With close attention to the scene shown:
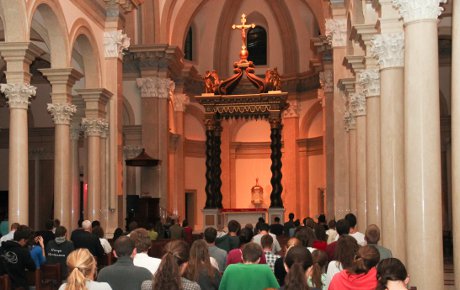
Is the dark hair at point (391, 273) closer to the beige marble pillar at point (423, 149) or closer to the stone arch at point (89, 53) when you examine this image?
the beige marble pillar at point (423, 149)

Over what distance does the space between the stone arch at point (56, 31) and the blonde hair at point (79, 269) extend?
38.9ft

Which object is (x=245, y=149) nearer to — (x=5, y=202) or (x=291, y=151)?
(x=291, y=151)

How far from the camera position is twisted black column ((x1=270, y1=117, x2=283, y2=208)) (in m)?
25.6

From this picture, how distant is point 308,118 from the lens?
31828 millimetres

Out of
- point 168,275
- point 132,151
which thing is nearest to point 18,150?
point 168,275

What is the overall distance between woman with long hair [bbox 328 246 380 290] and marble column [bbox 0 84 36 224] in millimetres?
10145

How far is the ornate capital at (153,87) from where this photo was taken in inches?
1056

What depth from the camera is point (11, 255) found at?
934cm

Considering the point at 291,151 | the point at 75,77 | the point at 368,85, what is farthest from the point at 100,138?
the point at 291,151

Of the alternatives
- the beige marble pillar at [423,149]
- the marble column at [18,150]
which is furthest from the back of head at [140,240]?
the marble column at [18,150]

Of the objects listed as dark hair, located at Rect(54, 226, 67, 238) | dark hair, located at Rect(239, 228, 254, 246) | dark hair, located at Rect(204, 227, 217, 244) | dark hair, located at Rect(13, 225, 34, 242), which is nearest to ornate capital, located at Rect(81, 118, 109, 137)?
dark hair, located at Rect(54, 226, 67, 238)

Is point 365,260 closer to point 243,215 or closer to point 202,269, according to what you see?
point 202,269

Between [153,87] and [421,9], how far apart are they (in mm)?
18102

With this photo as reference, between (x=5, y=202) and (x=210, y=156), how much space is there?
28.4ft
